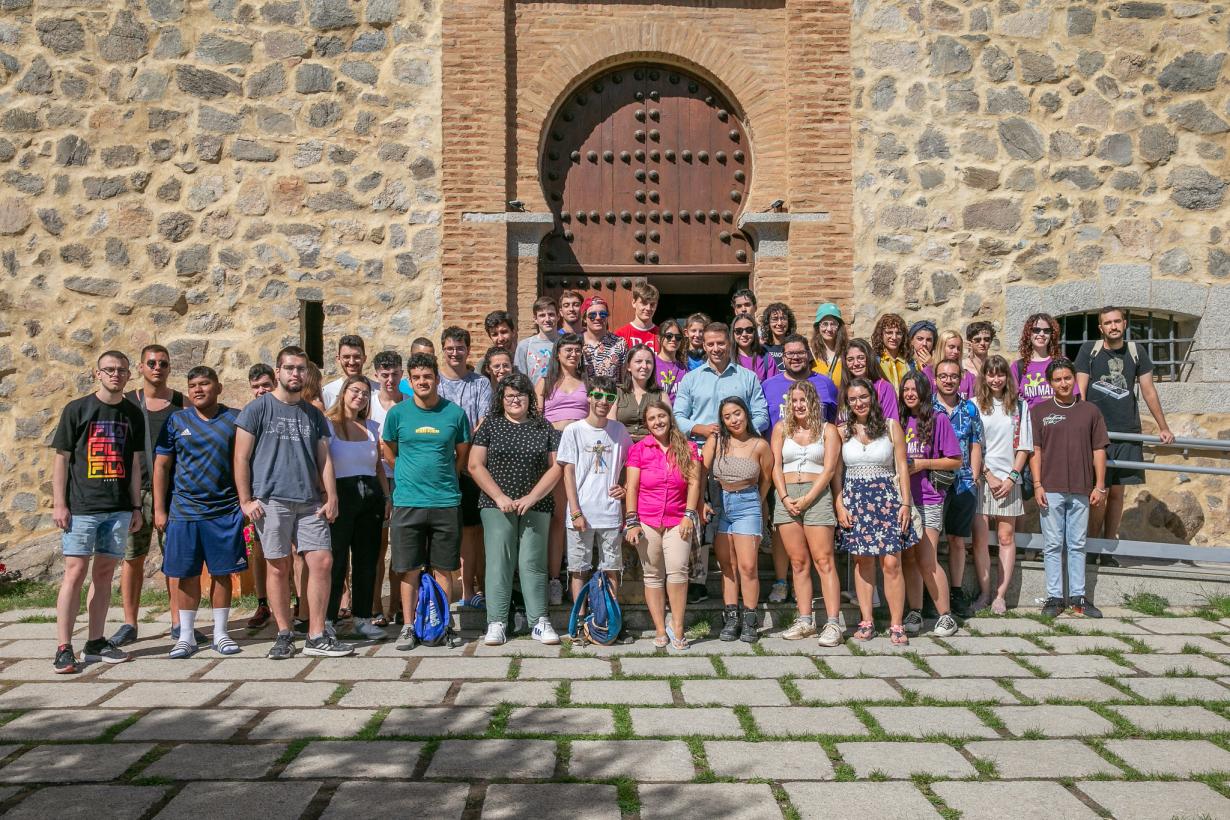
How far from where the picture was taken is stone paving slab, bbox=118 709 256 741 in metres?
4.34

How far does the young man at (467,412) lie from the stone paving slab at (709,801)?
2925 mm

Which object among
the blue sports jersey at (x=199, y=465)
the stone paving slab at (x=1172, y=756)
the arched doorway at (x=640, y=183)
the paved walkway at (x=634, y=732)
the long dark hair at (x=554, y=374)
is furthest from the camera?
the arched doorway at (x=640, y=183)

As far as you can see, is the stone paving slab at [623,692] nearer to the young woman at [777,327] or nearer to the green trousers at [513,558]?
the green trousers at [513,558]

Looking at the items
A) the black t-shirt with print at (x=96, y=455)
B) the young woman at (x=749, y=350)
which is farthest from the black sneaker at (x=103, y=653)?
the young woman at (x=749, y=350)

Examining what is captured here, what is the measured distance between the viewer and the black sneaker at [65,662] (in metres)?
5.41

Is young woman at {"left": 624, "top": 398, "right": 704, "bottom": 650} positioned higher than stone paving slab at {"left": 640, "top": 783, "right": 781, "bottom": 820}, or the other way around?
young woman at {"left": 624, "top": 398, "right": 704, "bottom": 650}

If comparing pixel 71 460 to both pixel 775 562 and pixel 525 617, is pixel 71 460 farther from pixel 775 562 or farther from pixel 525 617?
pixel 775 562

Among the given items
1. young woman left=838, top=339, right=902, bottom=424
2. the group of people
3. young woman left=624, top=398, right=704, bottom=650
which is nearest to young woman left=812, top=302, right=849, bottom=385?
the group of people

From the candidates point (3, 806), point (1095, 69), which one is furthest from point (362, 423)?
point (1095, 69)

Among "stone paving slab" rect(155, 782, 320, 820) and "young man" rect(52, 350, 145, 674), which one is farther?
"young man" rect(52, 350, 145, 674)

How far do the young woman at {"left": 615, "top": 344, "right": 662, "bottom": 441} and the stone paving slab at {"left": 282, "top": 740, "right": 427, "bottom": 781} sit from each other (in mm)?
2859

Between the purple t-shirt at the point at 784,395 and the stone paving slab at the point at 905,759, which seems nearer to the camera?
the stone paving slab at the point at 905,759

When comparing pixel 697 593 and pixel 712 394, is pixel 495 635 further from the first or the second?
pixel 712 394

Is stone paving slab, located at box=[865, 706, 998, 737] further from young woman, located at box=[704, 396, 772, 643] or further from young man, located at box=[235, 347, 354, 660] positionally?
young man, located at box=[235, 347, 354, 660]
